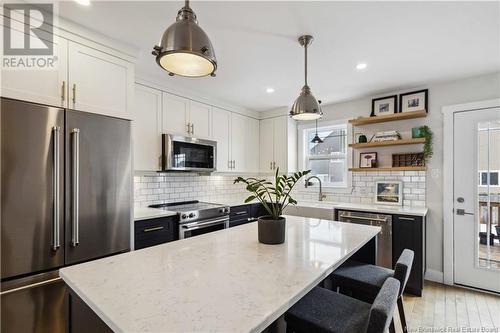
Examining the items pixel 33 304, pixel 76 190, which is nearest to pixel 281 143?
pixel 76 190

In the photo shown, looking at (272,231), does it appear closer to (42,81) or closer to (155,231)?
(155,231)

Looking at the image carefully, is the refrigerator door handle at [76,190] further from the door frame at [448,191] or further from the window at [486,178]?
the window at [486,178]

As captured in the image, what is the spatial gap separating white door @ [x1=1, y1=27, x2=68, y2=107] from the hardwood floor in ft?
10.8

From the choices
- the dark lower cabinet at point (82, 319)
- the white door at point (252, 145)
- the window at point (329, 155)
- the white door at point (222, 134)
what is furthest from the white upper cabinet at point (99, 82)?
the window at point (329, 155)

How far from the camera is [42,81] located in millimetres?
1755

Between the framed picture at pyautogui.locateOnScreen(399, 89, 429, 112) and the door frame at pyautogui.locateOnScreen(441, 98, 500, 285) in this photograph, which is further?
the framed picture at pyautogui.locateOnScreen(399, 89, 429, 112)

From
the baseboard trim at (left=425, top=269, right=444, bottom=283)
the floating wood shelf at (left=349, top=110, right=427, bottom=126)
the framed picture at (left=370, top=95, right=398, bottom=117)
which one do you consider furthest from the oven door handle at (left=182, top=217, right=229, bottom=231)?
the baseboard trim at (left=425, top=269, right=444, bottom=283)

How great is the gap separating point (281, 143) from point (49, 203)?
3187 mm

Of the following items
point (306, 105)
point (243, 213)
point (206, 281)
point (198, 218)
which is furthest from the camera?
point (243, 213)

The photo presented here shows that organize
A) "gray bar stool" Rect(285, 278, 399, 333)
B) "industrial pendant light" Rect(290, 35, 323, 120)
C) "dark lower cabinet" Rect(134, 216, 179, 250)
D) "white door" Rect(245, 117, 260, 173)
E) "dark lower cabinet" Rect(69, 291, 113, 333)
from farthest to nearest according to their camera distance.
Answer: "white door" Rect(245, 117, 260, 173) < "dark lower cabinet" Rect(134, 216, 179, 250) < "industrial pendant light" Rect(290, 35, 323, 120) < "gray bar stool" Rect(285, 278, 399, 333) < "dark lower cabinet" Rect(69, 291, 113, 333)

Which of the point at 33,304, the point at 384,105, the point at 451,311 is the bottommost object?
the point at 451,311

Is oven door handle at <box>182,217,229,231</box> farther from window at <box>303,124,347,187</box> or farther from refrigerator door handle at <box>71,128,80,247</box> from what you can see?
window at <box>303,124,347,187</box>

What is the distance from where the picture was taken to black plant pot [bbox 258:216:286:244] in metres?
1.56

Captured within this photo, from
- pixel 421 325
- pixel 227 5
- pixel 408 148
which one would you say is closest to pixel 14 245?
pixel 227 5
